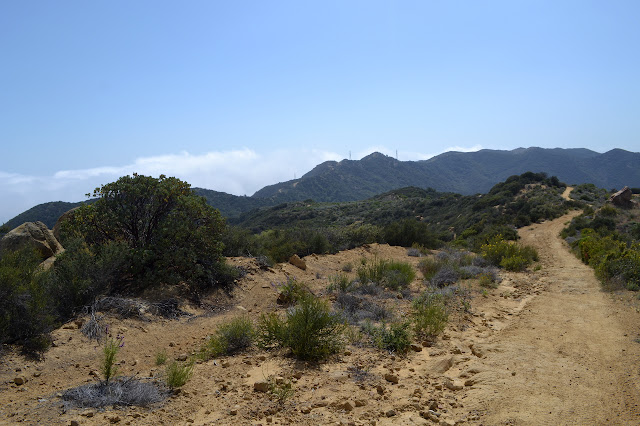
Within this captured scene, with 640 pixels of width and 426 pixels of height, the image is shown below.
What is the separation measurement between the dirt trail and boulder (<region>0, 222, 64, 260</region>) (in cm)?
1118

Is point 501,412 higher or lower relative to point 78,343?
lower

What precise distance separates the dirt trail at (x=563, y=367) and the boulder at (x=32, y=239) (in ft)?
36.7

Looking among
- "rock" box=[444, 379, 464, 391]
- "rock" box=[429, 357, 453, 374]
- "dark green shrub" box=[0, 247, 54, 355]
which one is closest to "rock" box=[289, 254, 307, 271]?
"dark green shrub" box=[0, 247, 54, 355]

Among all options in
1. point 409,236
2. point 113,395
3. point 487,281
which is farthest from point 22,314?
point 409,236

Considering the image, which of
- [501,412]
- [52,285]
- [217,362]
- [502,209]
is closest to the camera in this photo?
[501,412]

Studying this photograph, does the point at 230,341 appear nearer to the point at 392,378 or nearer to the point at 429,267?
the point at 392,378

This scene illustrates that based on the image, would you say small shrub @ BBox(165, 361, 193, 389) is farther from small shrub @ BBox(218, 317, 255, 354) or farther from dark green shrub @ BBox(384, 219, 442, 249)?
dark green shrub @ BBox(384, 219, 442, 249)

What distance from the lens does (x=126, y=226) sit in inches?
382

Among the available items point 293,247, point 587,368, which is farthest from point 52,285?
point 293,247

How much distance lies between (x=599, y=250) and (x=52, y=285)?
607 inches

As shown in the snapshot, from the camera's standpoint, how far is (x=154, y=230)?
32.4 ft

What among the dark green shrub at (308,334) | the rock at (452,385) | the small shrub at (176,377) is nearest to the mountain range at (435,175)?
the dark green shrub at (308,334)

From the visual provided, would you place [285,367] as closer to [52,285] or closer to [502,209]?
[52,285]

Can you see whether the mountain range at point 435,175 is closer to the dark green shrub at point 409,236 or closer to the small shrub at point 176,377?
the dark green shrub at point 409,236
